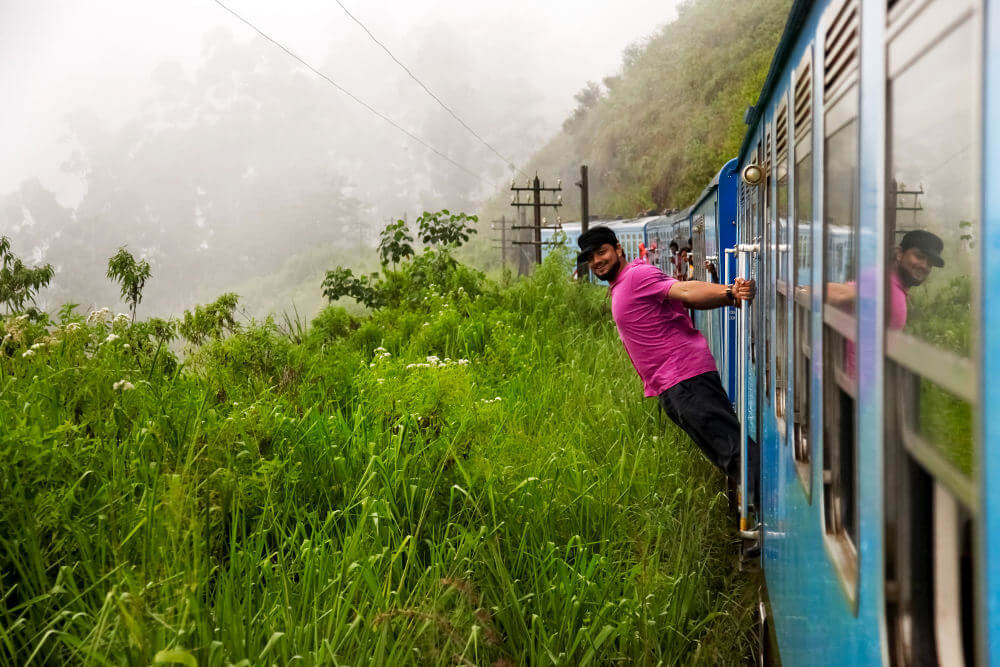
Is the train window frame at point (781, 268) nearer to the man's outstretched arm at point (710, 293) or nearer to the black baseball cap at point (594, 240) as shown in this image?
the man's outstretched arm at point (710, 293)

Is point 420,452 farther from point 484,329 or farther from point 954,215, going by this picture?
point 484,329

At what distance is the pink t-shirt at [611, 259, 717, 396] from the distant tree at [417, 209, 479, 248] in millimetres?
10516

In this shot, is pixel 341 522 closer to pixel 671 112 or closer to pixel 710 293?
pixel 710 293

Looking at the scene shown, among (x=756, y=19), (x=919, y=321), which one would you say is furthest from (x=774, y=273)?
(x=756, y=19)

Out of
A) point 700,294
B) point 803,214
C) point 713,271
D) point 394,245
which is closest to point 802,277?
point 803,214

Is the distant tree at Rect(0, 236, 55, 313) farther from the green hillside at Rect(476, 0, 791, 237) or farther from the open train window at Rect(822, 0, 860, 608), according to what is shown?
the green hillside at Rect(476, 0, 791, 237)

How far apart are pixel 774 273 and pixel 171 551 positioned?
219cm

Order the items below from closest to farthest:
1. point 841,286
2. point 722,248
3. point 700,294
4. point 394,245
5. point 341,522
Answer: point 841,286 < point 341,522 < point 700,294 < point 722,248 < point 394,245

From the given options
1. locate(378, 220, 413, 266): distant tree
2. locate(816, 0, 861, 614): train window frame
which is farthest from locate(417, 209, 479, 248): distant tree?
locate(816, 0, 861, 614): train window frame

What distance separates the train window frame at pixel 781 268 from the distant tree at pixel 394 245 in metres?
12.1

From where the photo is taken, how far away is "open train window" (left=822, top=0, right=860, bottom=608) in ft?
4.71

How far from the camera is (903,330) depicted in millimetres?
1068

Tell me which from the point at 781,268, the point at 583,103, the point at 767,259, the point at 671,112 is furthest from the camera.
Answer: the point at 583,103

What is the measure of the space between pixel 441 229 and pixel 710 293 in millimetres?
11683
